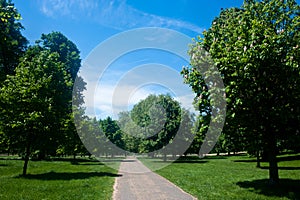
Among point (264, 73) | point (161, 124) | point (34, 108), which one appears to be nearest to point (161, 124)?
point (161, 124)


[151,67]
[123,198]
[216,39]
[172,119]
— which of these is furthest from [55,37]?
[123,198]

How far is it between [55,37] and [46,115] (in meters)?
26.4

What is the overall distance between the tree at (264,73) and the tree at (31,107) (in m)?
12.7

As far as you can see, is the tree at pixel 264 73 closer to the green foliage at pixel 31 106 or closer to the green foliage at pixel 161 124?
the green foliage at pixel 31 106

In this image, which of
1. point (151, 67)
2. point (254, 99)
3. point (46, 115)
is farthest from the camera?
point (151, 67)

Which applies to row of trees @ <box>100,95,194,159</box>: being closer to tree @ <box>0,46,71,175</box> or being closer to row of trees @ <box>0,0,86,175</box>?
row of trees @ <box>0,0,86,175</box>

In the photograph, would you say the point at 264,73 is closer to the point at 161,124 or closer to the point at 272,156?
the point at 272,156

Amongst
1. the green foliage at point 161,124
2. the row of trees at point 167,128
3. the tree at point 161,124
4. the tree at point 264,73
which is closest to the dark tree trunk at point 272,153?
the tree at point 264,73

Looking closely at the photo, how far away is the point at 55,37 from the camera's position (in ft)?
143

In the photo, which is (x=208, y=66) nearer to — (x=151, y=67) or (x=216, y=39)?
(x=216, y=39)

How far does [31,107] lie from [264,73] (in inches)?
674

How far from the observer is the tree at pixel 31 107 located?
20359mm

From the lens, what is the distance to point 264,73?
1320cm

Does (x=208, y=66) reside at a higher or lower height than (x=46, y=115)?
higher
